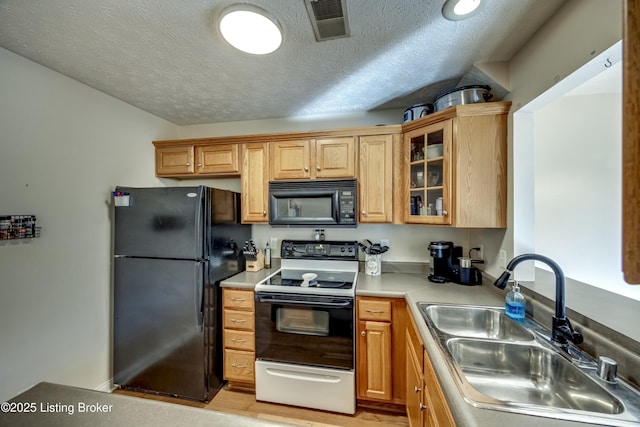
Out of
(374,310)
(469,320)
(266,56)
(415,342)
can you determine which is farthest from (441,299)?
(266,56)

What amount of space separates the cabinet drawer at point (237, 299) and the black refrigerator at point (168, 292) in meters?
0.07

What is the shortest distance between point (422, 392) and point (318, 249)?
138 centimetres

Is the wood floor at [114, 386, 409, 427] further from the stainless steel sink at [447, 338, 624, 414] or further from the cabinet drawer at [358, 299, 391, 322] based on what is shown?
the stainless steel sink at [447, 338, 624, 414]

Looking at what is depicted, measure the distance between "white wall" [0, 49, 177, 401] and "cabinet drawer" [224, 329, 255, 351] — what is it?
1.00 metres

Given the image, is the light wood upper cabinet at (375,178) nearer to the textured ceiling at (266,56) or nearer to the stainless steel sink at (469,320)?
the textured ceiling at (266,56)

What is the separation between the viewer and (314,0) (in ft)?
3.75

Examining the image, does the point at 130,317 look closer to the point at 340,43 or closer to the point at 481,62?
the point at 340,43

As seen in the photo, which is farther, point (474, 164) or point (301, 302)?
point (301, 302)

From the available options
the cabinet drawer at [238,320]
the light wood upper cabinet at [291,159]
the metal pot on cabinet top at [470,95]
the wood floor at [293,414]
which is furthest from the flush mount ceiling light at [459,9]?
the wood floor at [293,414]

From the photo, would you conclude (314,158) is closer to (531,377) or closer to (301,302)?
(301,302)

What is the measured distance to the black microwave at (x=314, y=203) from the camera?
7.05 ft

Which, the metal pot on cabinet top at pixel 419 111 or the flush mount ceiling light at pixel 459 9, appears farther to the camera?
the metal pot on cabinet top at pixel 419 111

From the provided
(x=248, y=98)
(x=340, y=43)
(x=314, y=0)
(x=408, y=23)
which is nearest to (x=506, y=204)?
(x=408, y=23)

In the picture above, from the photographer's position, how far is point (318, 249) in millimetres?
2412
